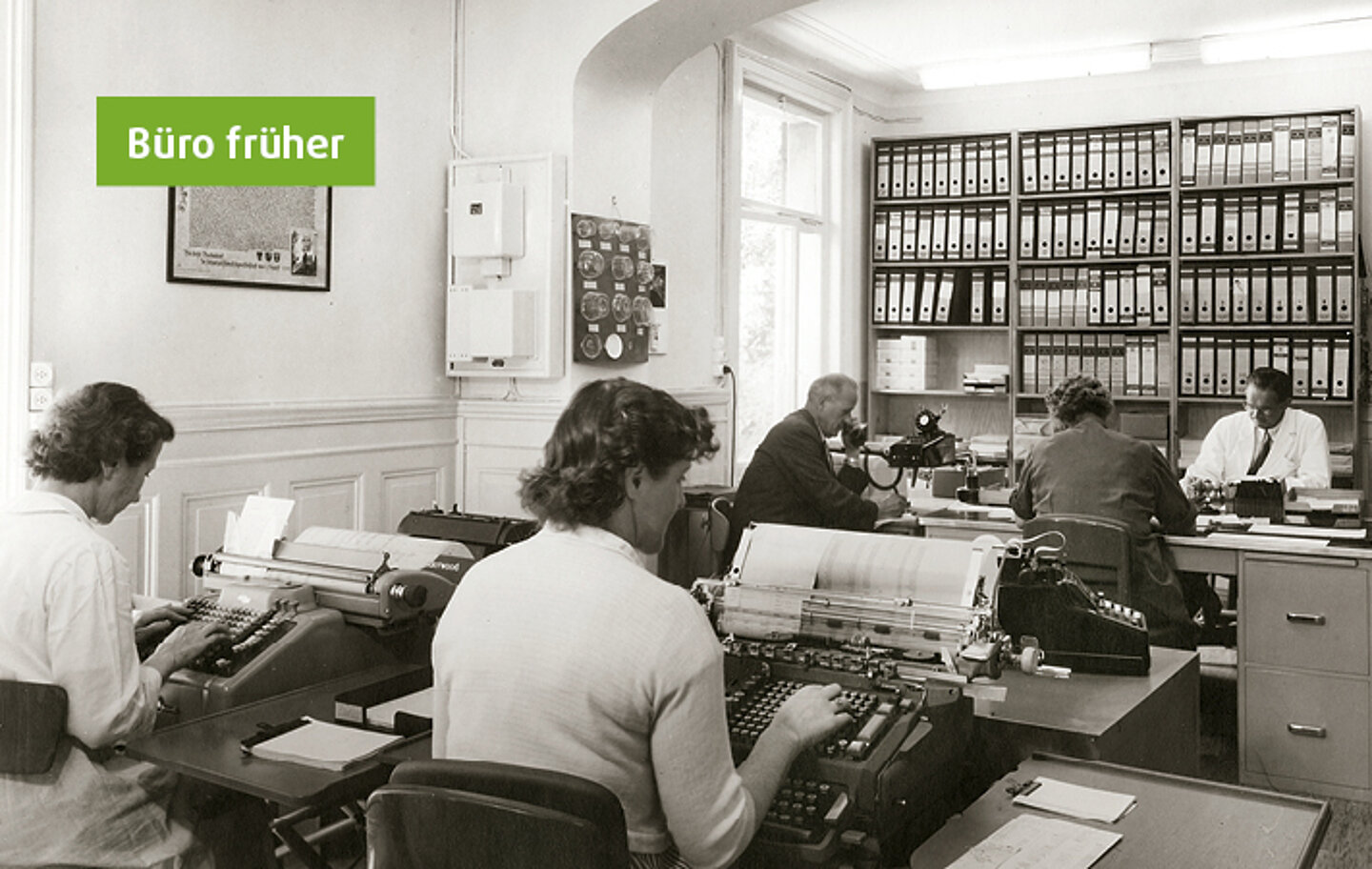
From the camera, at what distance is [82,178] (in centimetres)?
344

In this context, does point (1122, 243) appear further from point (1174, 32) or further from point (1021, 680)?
point (1021, 680)

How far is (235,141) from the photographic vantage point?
150 inches

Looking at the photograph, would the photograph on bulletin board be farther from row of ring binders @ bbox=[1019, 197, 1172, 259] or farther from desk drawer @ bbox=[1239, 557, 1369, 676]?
row of ring binders @ bbox=[1019, 197, 1172, 259]

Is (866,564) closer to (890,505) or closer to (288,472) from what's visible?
(288,472)

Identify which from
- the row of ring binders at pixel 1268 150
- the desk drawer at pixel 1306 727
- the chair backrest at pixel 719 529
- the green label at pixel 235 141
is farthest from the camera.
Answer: the row of ring binders at pixel 1268 150

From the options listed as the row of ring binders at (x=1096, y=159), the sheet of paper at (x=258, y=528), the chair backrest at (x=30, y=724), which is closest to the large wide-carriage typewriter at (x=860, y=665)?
the chair backrest at (x=30, y=724)

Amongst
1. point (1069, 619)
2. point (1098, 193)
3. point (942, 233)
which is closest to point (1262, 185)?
point (1098, 193)

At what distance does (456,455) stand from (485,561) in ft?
10.5

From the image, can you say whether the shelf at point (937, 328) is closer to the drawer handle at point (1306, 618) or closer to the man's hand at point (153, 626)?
the drawer handle at point (1306, 618)

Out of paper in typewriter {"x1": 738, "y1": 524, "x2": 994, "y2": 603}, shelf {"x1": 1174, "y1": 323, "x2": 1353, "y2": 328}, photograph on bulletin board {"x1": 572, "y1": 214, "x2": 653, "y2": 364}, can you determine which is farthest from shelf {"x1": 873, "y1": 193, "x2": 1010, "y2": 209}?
paper in typewriter {"x1": 738, "y1": 524, "x2": 994, "y2": 603}

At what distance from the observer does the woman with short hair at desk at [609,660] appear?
58.4 inches

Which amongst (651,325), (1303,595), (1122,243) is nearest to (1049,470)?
(1303,595)

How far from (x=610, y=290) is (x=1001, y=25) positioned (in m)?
2.84

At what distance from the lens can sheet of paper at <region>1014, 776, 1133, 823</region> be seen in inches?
72.3
